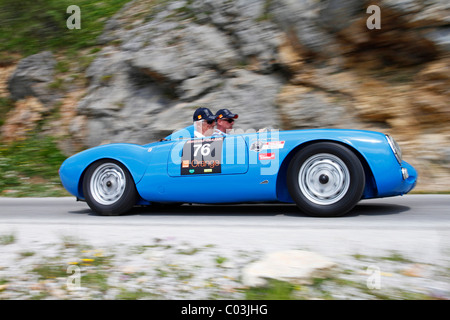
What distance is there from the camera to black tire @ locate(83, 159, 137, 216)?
494cm

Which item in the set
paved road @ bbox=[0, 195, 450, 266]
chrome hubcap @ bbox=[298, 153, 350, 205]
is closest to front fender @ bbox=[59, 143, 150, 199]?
paved road @ bbox=[0, 195, 450, 266]

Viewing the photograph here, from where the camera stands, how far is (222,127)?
512 centimetres

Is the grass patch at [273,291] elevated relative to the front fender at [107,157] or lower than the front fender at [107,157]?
lower

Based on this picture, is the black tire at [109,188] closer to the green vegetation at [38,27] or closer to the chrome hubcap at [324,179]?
the chrome hubcap at [324,179]

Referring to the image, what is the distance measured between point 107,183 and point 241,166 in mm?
1623

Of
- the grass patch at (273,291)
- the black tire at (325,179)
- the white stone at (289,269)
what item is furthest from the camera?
the black tire at (325,179)

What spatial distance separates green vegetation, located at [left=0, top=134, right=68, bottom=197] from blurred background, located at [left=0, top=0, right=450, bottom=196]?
37 millimetres

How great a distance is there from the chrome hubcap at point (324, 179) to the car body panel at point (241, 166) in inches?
7.0

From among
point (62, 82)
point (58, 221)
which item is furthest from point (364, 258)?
point (62, 82)

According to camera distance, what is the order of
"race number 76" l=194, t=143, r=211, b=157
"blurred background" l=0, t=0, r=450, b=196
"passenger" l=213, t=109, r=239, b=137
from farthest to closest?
"blurred background" l=0, t=0, r=450, b=196 < "passenger" l=213, t=109, r=239, b=137 < "race number 76" l=194, t=143, r=211, b=157

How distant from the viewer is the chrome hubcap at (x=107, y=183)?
16.5 ft

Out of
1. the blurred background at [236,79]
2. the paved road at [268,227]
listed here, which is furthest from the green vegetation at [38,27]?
the paved road at [268,227]

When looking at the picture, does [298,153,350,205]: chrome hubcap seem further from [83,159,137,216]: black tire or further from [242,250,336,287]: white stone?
[83,159,137,216]: black tire

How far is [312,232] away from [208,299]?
1.41 metres
